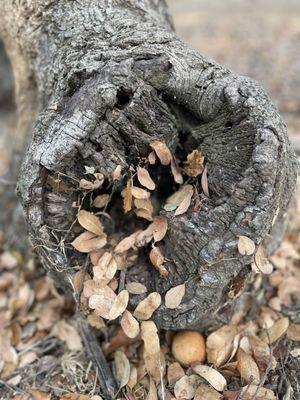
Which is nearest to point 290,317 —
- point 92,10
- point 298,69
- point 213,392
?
point 213,392

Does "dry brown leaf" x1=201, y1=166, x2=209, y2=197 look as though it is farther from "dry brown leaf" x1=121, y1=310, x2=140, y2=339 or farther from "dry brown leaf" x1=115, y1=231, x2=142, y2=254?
"dry brown leaf" x1=121, y1=310, x2=140, y2=339

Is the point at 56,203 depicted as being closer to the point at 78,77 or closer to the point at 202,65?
the point at 78,77

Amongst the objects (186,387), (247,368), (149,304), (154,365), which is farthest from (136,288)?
(247,368)

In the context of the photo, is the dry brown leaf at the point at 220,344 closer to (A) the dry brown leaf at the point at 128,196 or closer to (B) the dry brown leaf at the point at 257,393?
(B) the dry brown leaf at the point at 257,393

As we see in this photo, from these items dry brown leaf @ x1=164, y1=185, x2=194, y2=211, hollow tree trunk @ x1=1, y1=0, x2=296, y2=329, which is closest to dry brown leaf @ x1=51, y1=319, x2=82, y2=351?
hollow tree trunk @ x1=1, y1=0, x2=296, y2=329

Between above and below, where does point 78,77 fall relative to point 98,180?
above

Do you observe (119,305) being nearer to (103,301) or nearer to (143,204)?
(103,301)
